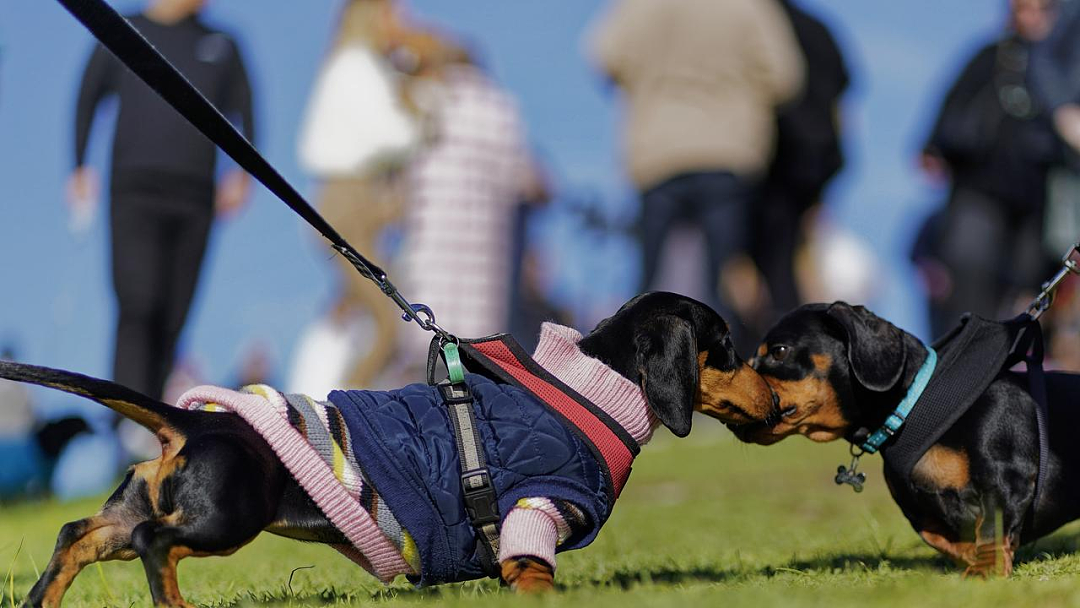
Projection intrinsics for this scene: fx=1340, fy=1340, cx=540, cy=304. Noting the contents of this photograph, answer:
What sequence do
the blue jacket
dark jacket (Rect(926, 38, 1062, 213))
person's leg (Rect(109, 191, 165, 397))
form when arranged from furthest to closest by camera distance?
dark jacket (Rect(926, 38, 1062, 213)), person's leg (Rect(109, 191, 165, 397)), the blue jacket

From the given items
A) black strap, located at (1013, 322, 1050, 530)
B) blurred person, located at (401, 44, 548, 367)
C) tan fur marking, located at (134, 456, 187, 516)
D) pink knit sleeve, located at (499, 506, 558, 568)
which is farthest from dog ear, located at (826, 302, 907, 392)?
blurred person, located at (401, 44, 548, 367)

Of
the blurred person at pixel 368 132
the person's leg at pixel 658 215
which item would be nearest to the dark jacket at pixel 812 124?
the person's leg at pixel 658 215

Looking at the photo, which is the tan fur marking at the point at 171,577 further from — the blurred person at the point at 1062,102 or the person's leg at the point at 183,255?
the blurred person at the point at 1062,102

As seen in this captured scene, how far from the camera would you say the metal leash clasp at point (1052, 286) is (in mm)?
3725

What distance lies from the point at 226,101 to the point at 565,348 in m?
3.90

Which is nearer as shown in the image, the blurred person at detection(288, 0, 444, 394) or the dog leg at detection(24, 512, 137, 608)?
the dog leg at detection(24, 512, 137, 608)

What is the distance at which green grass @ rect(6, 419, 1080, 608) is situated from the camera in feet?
8.91

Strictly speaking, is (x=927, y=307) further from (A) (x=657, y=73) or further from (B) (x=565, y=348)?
(B) (x=565, y=348)

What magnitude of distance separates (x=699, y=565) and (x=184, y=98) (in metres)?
1.98

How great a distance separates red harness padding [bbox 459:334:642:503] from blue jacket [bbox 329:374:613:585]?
0.02 meters

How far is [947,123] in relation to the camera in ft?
25.2

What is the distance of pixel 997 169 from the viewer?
736 cm

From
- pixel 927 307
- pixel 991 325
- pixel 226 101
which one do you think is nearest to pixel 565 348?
pixel 991 325

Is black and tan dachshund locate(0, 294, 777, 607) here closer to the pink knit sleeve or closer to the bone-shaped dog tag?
the pink knit sleeve
